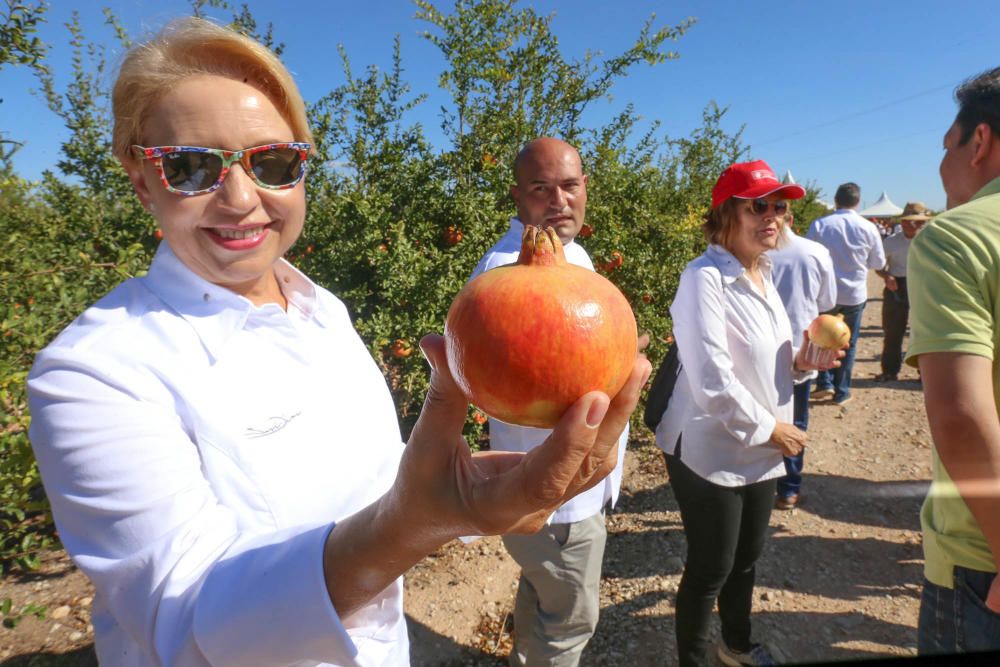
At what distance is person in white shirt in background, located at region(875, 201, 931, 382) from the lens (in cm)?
777

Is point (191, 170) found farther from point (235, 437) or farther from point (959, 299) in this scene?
point (959, 299)

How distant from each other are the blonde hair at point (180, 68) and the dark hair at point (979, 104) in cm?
217

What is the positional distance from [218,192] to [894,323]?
9.19 meters

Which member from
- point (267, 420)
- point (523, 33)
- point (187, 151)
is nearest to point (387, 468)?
point (267, 420)

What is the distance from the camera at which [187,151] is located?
4.32ft

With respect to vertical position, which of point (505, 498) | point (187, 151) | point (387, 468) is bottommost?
point (387, 468)

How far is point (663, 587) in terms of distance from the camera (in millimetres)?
4004

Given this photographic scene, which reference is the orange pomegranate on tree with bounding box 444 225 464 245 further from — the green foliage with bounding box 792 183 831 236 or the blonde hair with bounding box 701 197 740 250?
the green foliage with bounding box 792 183 831 236

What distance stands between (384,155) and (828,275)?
4.08 m

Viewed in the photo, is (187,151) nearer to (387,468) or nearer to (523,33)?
(387,468)

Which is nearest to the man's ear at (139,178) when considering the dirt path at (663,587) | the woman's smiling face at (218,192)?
the woman's smiling face at (218,192)

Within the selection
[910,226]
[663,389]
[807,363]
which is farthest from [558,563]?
[910,226]

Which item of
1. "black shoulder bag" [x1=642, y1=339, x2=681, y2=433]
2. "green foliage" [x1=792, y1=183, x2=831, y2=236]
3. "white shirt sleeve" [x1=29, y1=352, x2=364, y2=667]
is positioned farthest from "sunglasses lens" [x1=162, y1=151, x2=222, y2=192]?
"green foliage" [x1=792, y1=183, x2=831, y2=236]

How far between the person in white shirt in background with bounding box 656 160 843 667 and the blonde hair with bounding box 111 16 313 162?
1937mm
